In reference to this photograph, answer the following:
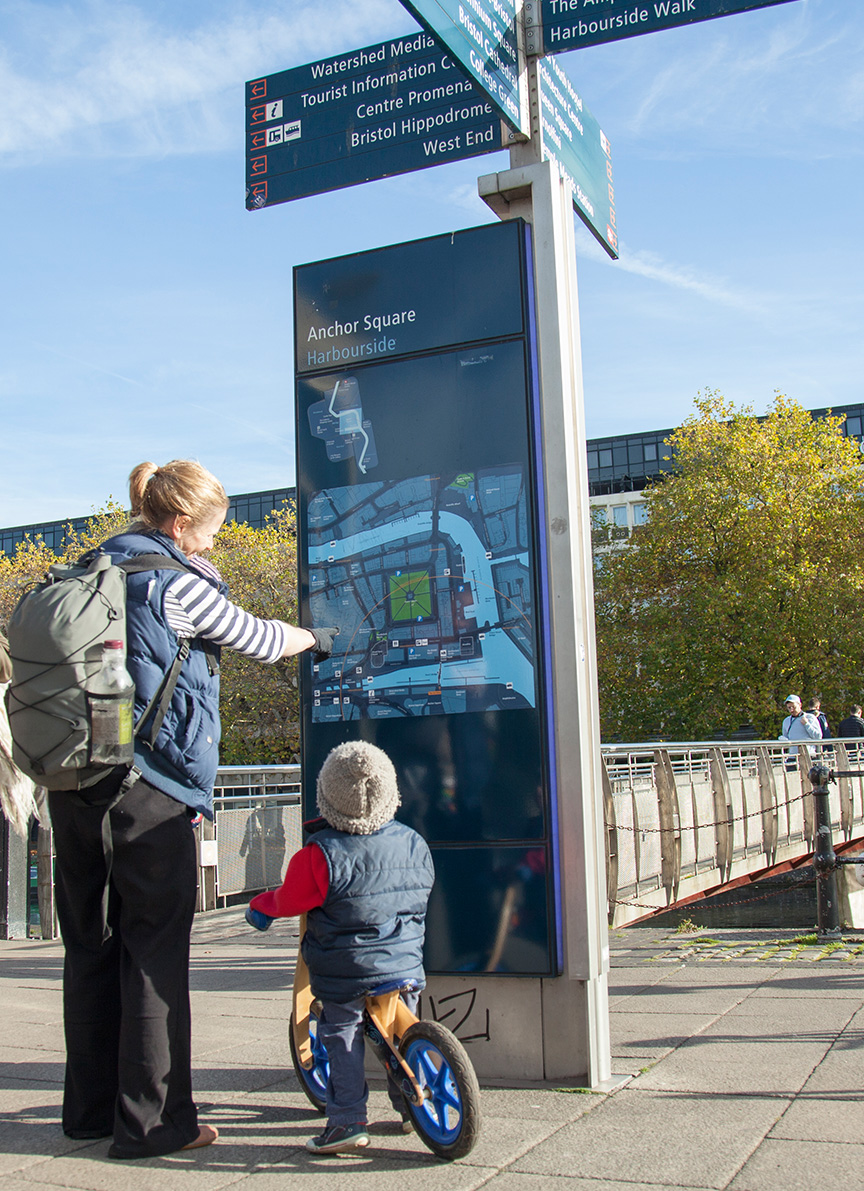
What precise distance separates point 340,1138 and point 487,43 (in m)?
3.69

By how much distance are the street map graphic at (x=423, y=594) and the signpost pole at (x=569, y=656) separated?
140 mm

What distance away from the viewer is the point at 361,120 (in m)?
4.70

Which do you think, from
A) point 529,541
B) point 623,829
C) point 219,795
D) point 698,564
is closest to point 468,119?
point 529,541

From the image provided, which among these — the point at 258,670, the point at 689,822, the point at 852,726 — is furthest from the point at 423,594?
the point at 258,670

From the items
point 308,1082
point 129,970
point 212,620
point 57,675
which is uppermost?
point 212,620

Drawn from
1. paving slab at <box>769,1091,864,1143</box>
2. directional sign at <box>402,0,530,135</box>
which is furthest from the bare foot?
directional sign at <box>402,0,530,135</box>

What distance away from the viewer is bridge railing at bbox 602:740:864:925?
943 centimetres

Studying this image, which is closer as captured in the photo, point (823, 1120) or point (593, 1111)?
point (823, 1120)

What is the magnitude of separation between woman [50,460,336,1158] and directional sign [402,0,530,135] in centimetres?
177

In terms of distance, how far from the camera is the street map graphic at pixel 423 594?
405 cm

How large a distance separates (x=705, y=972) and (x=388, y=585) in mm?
3513

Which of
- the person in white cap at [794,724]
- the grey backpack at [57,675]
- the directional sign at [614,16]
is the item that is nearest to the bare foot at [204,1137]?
the grey backpack at [57,675]

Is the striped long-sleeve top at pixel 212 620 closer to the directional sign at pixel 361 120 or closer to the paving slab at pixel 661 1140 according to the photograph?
the paving slab at pixel 661 1140

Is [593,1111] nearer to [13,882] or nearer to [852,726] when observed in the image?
[13,882]
